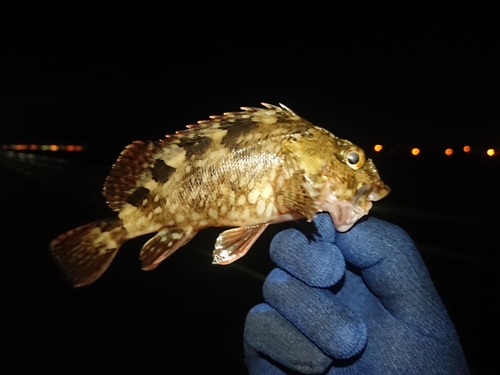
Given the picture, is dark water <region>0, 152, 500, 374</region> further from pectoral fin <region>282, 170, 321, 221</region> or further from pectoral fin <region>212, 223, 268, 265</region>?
pectoral fin <region>282, 170, 321, 221</region>

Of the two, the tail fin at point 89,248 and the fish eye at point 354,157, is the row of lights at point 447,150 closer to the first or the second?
the fish eye at point 354,157

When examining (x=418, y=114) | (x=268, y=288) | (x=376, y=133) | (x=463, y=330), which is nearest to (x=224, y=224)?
(x=268, y=288)

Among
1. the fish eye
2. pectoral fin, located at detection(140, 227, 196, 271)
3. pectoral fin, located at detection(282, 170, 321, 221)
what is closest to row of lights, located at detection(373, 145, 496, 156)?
the fish eye

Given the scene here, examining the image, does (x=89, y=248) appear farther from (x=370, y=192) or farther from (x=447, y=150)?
(x=447, y=150)

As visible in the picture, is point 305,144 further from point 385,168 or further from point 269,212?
point 385,168

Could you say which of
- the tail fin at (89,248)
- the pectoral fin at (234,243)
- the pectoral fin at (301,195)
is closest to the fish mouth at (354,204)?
the pectoral fin at (301,195)
